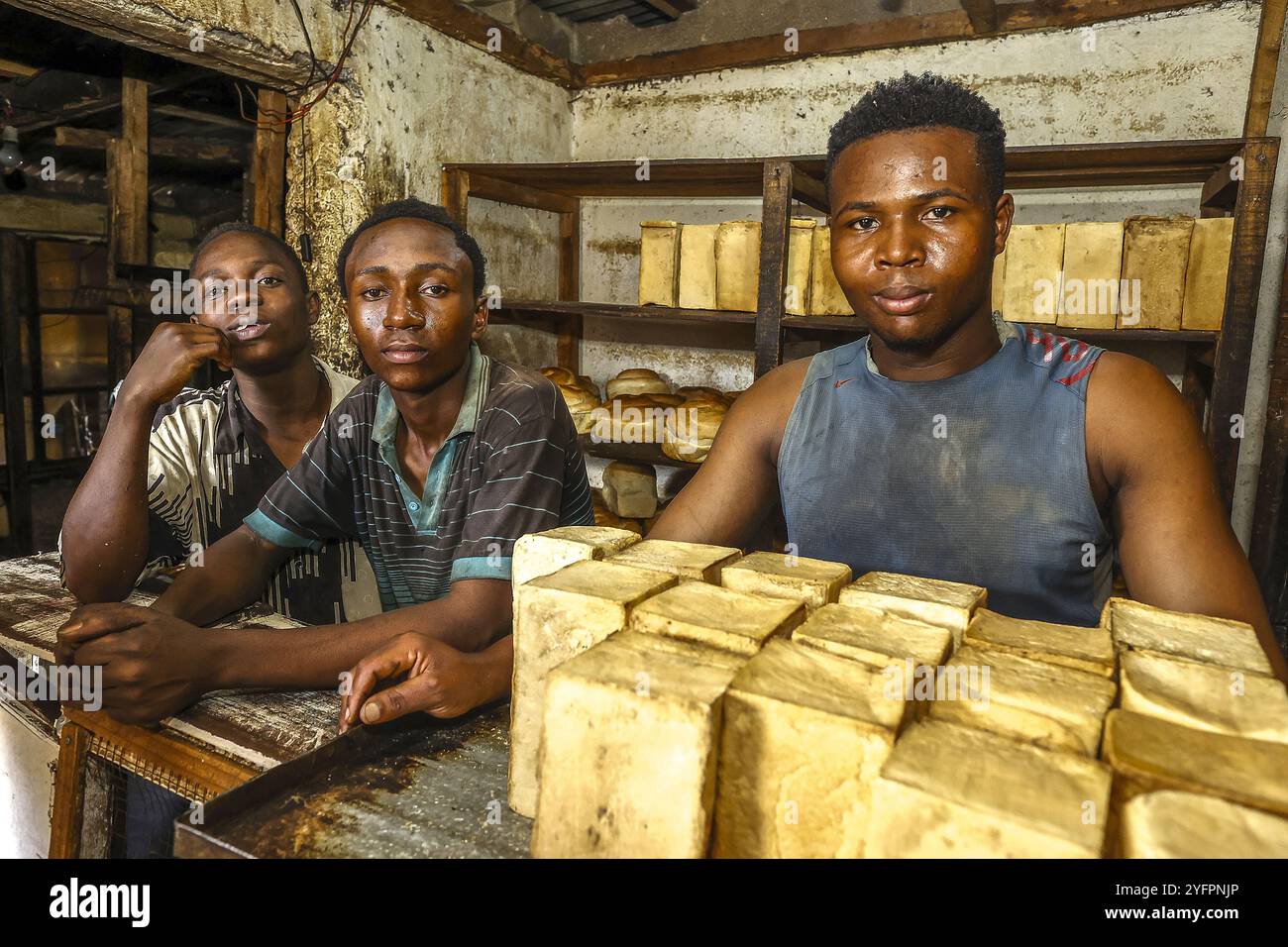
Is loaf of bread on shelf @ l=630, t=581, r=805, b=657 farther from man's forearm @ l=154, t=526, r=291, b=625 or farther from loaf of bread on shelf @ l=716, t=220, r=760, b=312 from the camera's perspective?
loaf of bread on shelf @ l=716, t=220, r=760, b=312

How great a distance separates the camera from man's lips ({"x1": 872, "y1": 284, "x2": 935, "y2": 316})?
4.54 feet

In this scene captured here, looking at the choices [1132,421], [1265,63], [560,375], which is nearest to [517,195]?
[560,375]

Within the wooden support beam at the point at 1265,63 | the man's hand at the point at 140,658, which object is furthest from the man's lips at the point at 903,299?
the wooden support beam at the point at 1265,63

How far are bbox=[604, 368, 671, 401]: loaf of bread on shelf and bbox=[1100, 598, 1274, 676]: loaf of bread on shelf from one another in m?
3.02

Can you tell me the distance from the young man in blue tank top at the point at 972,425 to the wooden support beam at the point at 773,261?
1.46 meters

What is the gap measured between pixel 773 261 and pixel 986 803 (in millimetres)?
2693

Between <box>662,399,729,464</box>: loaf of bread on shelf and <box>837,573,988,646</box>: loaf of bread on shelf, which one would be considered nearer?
<box>837,573,988,646</box>: loaf of bread on shelf

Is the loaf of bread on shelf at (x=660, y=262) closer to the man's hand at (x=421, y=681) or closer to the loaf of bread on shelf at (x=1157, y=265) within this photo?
the loaf of bread on shelf at (x=1157, y=265)

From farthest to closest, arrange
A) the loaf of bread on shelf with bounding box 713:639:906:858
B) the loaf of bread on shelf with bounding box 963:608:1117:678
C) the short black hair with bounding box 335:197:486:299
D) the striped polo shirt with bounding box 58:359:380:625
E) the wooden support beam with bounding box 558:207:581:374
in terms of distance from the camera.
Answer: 1. the wooden support beam with bounding box 558:207:581:374
2. the striped polo shirt with bounding box 58:359:380:625
3. the short black hair with bounding box 335:197:486:299
4. the loaf of bread on shelf with bounding box 963:608:1117:678
5. the loaf of bread on shelf with bounding box 713:639:906:858

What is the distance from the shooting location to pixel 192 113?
4219 mm

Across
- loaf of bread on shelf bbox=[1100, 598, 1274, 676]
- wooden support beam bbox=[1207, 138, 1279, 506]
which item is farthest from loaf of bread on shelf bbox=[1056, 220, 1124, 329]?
loaf of bread on shelf bbox=[1100, 598, 1274, 676]

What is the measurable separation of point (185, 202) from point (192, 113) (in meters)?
2.20

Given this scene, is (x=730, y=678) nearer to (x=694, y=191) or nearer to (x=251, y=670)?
(x=251, y=670)

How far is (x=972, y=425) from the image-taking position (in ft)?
4.68
